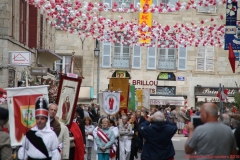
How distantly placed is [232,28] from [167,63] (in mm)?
23929

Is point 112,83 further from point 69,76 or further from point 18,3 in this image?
point 69,76

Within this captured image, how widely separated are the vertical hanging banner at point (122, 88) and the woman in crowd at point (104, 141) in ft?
23.8

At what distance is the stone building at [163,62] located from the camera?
147ft

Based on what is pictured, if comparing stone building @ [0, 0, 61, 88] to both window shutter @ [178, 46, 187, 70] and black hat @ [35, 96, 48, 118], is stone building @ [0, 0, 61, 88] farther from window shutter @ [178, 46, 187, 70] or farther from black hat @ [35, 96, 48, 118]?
black hat @ [35, 96, 48, 118]

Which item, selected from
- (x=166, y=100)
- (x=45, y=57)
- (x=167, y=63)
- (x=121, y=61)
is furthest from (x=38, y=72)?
(x=167, y=63)

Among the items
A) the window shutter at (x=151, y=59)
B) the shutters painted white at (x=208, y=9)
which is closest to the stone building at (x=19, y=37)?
the window shutter at (x=151, y=59)

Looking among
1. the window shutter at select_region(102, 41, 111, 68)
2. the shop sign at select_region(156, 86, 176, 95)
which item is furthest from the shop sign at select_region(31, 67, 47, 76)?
the shop sign at select_region(156, 86, 176, 95)

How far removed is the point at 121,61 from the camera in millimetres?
44844

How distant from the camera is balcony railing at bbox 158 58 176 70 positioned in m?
44.9

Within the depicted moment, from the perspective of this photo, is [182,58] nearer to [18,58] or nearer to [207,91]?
[207,91]

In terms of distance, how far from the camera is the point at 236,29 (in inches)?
846

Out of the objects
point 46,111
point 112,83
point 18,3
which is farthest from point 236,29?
point 46,111

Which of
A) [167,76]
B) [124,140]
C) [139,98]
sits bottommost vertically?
[124,140]

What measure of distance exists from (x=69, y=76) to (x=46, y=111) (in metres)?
3.66
